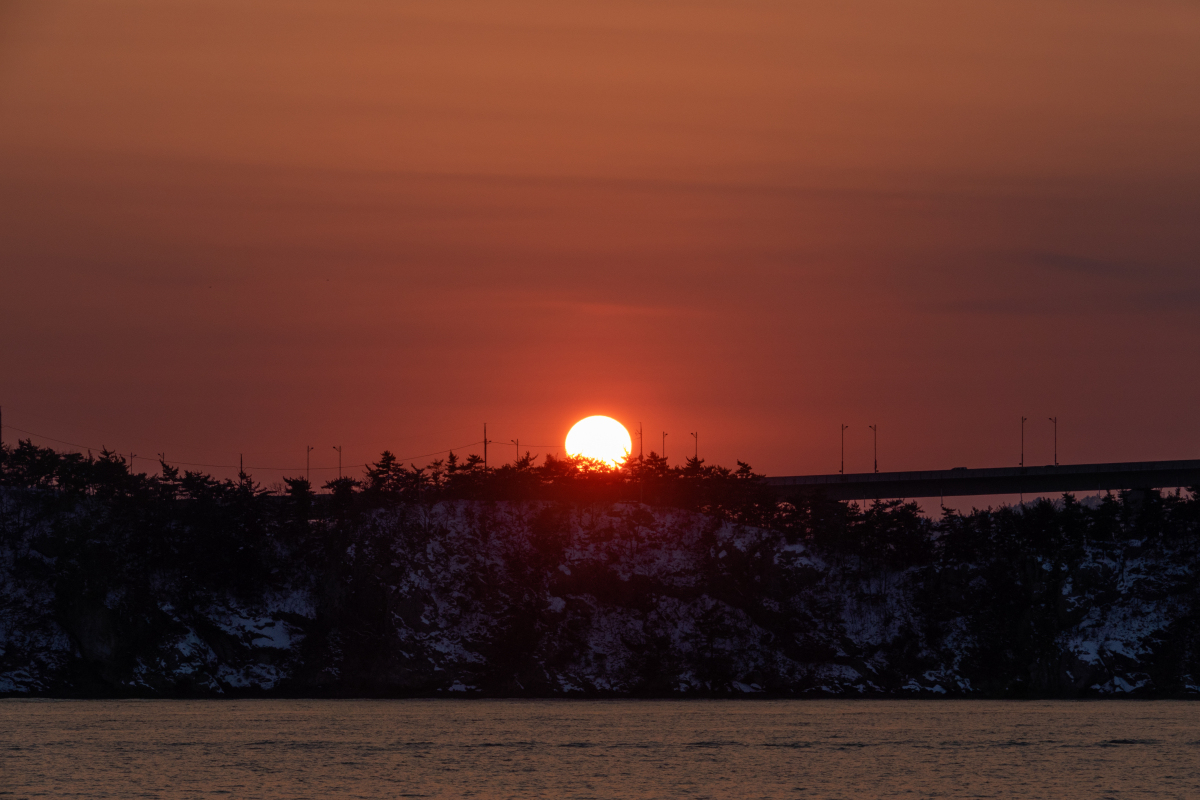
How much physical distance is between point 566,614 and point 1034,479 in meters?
75.8

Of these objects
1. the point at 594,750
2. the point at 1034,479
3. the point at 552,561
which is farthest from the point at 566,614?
the point at 1034,479

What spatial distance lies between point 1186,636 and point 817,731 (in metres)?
58.6

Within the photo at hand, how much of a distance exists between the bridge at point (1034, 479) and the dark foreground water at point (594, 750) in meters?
57.5

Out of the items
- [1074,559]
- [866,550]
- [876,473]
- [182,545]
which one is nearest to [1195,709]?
[1074,559]

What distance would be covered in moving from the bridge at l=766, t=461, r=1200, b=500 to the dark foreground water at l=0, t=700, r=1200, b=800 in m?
57.5

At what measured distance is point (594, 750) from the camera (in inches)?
3772

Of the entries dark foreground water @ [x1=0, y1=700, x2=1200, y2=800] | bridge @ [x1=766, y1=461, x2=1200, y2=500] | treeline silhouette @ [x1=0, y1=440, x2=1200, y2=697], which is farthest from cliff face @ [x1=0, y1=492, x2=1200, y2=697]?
bridge @ [x1=766, y1=461, x2=1200, y2=500]

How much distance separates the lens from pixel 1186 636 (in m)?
148

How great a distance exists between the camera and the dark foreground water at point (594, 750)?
79.0 metres

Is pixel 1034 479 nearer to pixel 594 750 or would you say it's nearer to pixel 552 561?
pixel 552 561

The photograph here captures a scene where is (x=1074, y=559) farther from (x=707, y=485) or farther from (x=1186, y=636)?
(x=707, y=485)

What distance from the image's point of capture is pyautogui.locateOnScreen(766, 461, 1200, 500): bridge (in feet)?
620

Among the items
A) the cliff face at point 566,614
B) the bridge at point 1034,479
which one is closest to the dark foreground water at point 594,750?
the cliff face at point 566,614

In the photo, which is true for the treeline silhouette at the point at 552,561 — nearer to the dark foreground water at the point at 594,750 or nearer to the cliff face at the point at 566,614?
the cliff face at the point at 566,614
